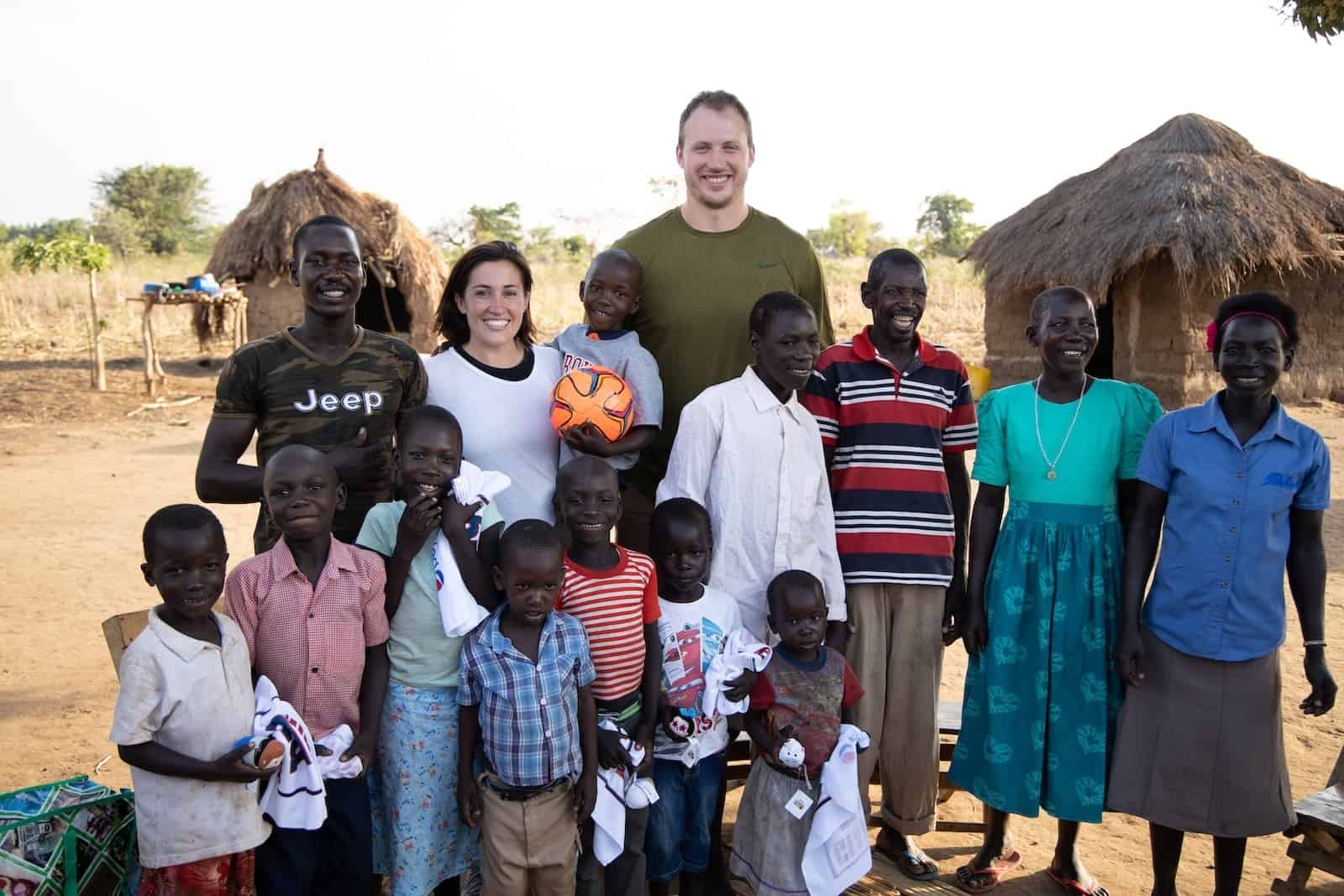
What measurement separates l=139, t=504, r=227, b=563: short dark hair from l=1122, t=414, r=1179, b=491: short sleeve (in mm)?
2222

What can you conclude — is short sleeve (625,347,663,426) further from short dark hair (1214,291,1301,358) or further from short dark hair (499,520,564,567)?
short dark hair (1214,291,1301,358)

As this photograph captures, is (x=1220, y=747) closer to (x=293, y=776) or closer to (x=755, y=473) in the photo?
(x=755, y=473)

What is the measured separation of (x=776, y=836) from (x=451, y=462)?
48.8 inches

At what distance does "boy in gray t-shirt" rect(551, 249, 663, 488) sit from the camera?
2.76 meters

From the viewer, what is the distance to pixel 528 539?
223 centimetres

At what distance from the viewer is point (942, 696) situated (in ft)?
14.6

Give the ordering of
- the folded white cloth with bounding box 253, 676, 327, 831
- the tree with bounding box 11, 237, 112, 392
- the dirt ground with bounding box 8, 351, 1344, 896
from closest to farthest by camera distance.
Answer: the folded white cloth with bounding box 253, 676, 327, 831, the dirt ground with bounding box 8, 351, 1344, 896, the tree with bounding box 11, 237, 112, 392

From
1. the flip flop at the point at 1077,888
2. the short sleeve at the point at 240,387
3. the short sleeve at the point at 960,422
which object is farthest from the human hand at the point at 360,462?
the flip flop at the point at 1077,888

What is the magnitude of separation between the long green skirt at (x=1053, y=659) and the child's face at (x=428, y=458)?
5.07ft

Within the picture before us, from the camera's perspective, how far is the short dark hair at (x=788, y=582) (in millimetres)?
2516

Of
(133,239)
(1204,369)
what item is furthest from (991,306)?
(133,239)

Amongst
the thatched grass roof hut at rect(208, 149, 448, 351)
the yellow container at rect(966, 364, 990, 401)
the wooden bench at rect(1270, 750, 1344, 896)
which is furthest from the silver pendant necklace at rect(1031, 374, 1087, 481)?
the thatched grass roof hut at rect(208, 149, 448, 351)

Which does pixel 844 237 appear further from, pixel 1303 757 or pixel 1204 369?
pixel 1303 757

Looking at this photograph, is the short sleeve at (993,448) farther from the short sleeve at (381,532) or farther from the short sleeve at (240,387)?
the short sleeve at (240,387)
